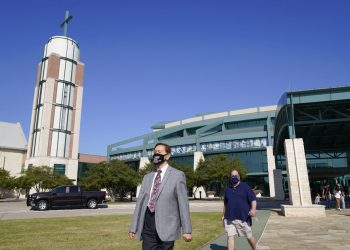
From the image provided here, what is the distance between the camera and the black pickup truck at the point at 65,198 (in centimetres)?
2292

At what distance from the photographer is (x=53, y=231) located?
10.5 metres

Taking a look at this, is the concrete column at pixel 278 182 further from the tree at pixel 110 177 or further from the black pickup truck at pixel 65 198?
the black pickup truck at pixel 65 198

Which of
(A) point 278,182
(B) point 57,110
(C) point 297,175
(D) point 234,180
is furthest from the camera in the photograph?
(B) point 57,110

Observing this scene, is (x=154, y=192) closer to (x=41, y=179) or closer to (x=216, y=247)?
(x=216, y=247)

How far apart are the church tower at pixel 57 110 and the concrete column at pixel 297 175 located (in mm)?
52420

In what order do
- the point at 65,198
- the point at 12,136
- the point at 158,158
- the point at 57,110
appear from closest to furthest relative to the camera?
the point at 158,158
the point at 65,198
the point at 57,110
the point at 12,136

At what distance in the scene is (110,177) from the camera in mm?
37031

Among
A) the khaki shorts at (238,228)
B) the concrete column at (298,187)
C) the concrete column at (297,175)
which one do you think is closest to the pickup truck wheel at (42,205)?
the concrete column at (298,187)

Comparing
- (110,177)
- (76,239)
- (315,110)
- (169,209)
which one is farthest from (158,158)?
(110,177)

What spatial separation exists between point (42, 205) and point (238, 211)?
795 inches

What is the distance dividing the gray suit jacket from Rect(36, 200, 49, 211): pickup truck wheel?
69.8ft

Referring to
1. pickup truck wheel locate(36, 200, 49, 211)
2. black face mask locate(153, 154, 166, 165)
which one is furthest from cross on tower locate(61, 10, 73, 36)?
Answer: black face mask locate(153, 154, 166, 165)

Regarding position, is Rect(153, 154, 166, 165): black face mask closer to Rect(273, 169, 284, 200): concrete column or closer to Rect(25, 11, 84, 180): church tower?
Rect(273, 169, 284, 200): concrete column

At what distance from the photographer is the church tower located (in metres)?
62.2
